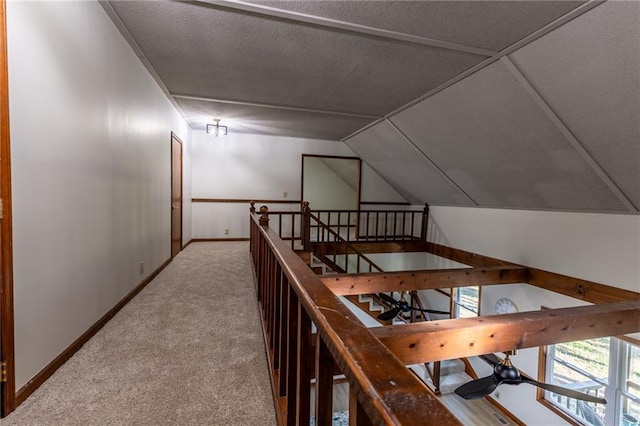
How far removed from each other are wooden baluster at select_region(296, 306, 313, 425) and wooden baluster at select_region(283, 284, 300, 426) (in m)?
0.11

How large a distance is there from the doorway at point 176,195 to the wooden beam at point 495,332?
4.10 m

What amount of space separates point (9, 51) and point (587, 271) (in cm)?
502

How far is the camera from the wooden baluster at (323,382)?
75 centimetres

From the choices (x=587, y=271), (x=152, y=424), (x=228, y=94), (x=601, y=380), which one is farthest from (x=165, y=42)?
(x=601, y=380)

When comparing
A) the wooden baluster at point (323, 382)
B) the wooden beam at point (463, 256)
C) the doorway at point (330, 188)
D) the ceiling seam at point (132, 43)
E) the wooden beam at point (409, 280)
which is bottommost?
the wooden beam at point (463, 256)

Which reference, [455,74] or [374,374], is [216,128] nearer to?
[455,74]

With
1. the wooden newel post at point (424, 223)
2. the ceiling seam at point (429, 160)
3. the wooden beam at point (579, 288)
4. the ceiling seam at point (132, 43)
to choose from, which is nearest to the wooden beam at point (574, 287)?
the wooden beam at point (579, 288)

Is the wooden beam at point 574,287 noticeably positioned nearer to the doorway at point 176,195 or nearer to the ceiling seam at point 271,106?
the ceiling seam at point 271,106

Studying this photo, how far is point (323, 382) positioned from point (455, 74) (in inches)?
121

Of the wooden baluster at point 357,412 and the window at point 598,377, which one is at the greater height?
the wooden baluster at point 357,412

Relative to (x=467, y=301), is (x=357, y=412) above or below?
above

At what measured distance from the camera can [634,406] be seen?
306 centimetres

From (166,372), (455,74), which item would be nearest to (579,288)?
(455,74)

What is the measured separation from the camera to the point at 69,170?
1.79 metres
